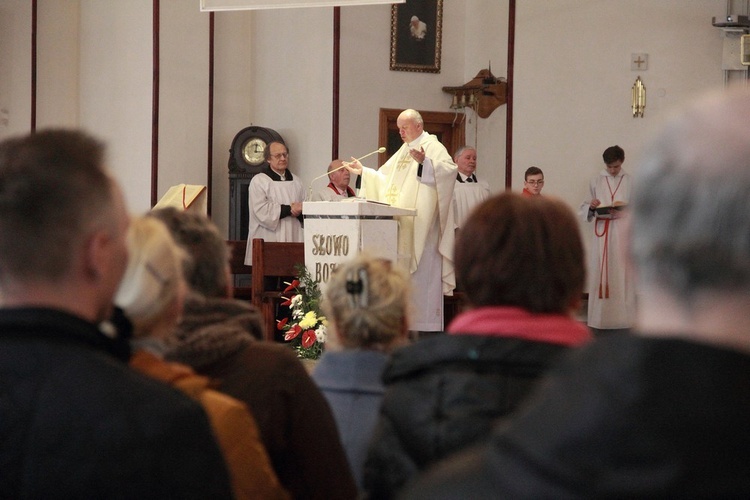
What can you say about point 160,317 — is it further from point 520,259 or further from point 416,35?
point 416,35

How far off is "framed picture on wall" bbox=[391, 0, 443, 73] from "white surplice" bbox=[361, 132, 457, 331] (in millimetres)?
3301

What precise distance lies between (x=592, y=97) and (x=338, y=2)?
3348mm

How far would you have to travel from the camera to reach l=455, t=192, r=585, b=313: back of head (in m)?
1.66

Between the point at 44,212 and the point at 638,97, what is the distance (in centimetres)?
994

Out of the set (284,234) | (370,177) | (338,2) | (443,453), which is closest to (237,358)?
(443,453)

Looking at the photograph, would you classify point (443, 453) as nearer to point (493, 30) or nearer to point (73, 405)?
point (73, 405)

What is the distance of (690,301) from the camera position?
2.78ft

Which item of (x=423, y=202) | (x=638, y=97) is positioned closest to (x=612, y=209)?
(x=638, y=97)

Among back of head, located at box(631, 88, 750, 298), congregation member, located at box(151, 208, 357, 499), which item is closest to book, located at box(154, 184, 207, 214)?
congregation member, located at box(151, 208, 357, 499)

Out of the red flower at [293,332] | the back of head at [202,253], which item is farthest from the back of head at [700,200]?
the red flower at [293,332]

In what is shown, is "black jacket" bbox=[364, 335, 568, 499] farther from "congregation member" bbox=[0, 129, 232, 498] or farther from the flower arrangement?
the flower arrangement

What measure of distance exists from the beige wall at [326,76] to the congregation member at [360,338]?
8.79 m

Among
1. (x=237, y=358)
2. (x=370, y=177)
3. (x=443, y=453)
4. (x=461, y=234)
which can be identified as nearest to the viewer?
(x=443, y=453)

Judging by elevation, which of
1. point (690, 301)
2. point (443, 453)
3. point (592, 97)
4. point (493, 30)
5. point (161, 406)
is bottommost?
point (443, 453)
